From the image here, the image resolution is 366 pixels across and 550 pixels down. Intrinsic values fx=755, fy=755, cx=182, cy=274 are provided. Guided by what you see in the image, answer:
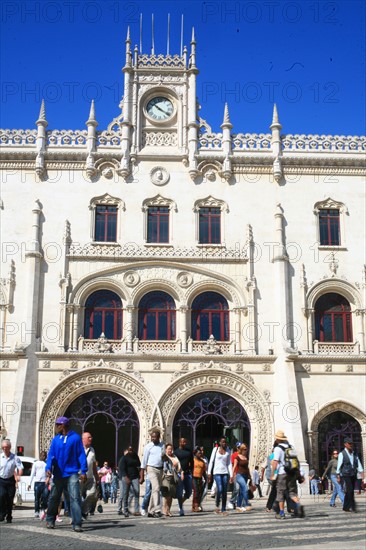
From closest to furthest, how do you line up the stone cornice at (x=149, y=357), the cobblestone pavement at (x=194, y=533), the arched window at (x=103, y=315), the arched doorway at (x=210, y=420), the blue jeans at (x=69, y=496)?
the cobblestone pavement at (x=194, y=533) < the blue jeans at (x=69, y=496) < the arched doorway at (x=210, y=420) < the stone cornice at (x=149, y=357) < the arched window at (x=103, y=315)

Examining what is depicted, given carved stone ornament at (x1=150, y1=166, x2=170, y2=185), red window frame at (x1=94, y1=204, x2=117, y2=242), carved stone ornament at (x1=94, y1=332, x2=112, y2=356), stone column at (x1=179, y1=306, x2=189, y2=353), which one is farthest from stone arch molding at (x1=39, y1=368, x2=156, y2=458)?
carved stone ornament at (x1=150, y1=166, x2=170, y2=185)

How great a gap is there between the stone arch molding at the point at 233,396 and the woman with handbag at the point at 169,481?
1360cm

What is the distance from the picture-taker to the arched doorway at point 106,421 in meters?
31.5

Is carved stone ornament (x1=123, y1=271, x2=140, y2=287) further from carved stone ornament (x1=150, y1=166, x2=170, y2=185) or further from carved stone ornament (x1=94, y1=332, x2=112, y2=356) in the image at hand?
carved stone ornament (x1=150, y1=166, x2=170, y2=185)

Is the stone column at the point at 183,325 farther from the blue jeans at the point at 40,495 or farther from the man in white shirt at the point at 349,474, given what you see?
the man in white shirt at the point at 349,474

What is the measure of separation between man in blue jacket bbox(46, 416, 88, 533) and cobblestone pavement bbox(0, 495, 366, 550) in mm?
349

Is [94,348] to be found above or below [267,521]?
above

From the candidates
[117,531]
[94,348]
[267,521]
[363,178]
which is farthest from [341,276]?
[117,531]

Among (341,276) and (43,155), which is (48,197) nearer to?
(43,155)

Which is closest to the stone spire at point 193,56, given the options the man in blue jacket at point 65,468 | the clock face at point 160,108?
the clock face at point 160,108

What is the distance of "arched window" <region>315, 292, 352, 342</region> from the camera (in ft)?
109

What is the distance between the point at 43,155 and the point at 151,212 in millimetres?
5563

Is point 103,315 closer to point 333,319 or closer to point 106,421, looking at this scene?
point 106,421

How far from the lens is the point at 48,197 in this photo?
3422 centimetres
